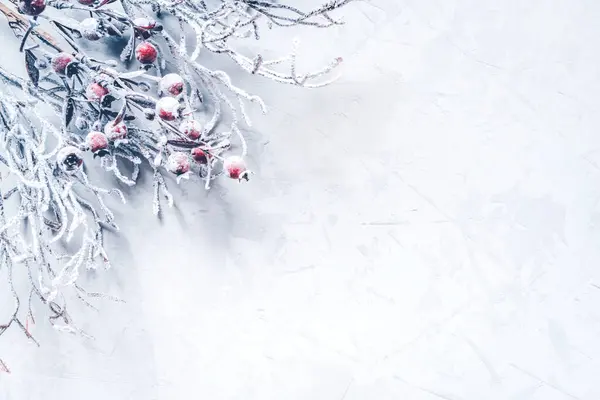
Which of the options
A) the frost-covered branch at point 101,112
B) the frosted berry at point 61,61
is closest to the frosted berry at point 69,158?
the frost-covered branch at point 101,112

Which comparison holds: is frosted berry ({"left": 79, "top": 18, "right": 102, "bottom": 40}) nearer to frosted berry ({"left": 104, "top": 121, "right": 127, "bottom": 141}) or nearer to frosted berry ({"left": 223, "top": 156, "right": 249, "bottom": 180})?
frosted berry ({"left": 104, "top": 121, "right": 127, "bottom": 141})

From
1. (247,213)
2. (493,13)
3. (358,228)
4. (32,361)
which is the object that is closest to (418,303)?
(358,228)

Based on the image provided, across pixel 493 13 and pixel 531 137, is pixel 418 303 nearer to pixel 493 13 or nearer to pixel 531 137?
pixel 531 137

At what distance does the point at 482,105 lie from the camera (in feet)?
3.20

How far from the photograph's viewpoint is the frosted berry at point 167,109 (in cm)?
81

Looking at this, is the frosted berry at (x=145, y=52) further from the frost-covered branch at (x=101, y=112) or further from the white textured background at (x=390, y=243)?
the white textured background at (x=390, y=243)

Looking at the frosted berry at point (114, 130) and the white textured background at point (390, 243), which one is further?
the white textured background at point (390, 243)

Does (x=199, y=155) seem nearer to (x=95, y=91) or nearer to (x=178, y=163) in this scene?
(x=178, y=163)

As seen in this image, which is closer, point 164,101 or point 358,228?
point 164,101

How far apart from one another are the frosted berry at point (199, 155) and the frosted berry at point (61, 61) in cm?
21

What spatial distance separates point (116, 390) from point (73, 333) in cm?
12

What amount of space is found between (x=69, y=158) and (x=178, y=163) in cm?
15

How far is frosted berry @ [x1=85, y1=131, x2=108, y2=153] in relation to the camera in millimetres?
813

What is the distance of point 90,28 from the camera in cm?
85
